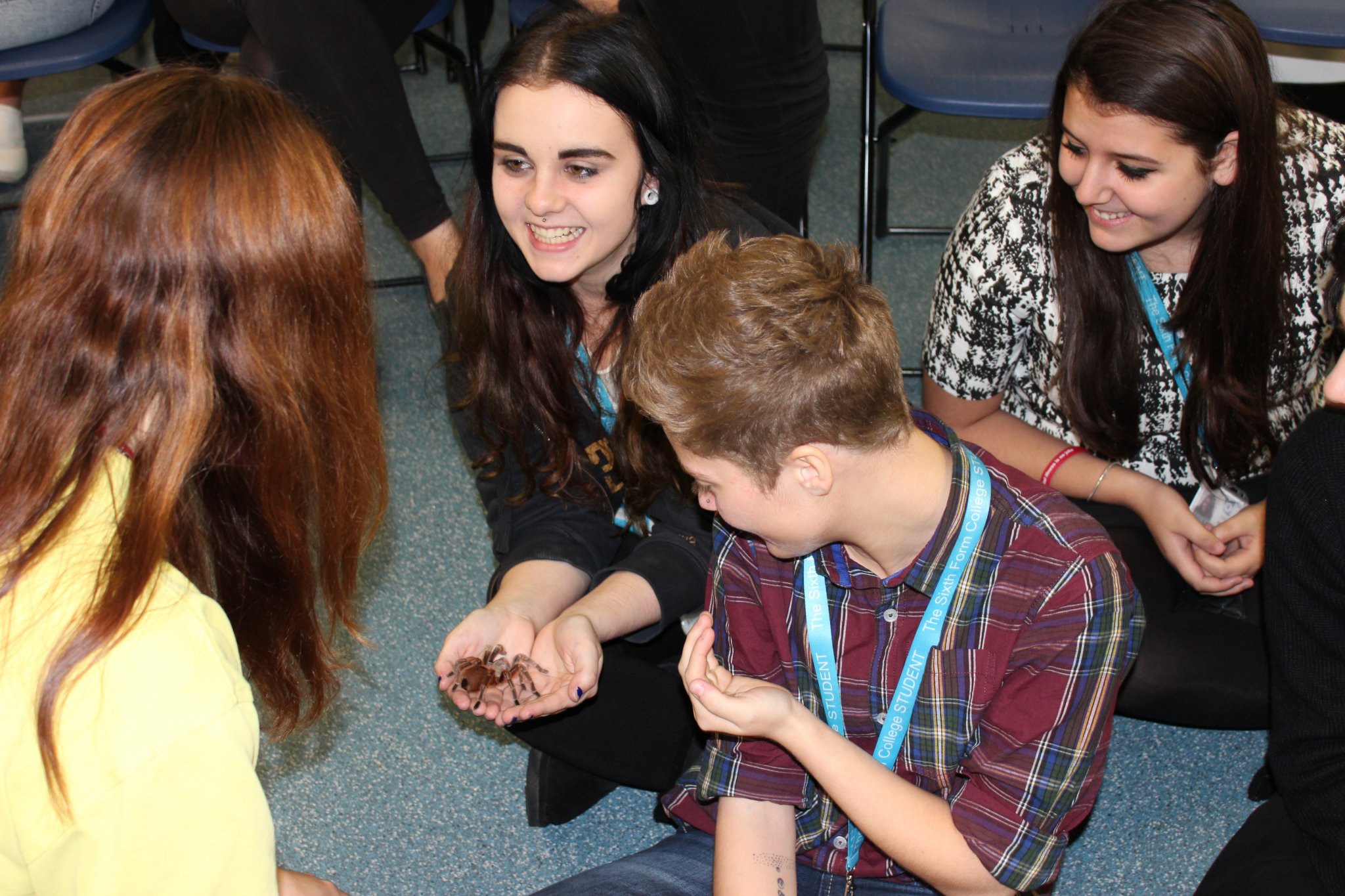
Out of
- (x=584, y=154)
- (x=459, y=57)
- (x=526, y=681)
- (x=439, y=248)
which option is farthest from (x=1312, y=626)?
(x=459, y=57)

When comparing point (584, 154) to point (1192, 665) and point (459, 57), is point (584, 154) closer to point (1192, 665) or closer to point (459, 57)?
point (1192, 665)

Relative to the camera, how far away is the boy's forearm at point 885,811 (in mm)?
1090

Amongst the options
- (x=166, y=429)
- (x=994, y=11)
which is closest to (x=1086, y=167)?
(x=994, y=11)

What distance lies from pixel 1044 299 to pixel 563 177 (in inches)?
25.7

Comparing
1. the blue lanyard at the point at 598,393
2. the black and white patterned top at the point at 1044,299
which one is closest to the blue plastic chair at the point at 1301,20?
the black and white patterned top at the point at 1044,299

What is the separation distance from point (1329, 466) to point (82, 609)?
105 cm

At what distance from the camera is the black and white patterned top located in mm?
1535

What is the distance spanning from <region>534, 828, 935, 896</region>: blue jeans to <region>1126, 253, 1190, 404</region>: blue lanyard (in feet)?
2.60

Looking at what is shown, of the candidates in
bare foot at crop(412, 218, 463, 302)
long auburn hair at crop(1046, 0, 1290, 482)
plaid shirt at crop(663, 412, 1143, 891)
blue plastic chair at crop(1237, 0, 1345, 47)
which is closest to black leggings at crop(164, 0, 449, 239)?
bare foot at crop(412, 218, 463, 302)

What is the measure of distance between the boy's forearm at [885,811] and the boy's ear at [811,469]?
210 millimetres

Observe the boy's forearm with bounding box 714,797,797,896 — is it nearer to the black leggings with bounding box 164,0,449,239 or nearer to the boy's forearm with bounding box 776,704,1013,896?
the boy's forearm with bounding box 776,704,1013,896

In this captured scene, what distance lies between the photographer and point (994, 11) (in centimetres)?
229

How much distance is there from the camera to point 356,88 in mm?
2111

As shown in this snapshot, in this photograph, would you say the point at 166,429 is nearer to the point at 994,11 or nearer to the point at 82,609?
the point at 82,609
